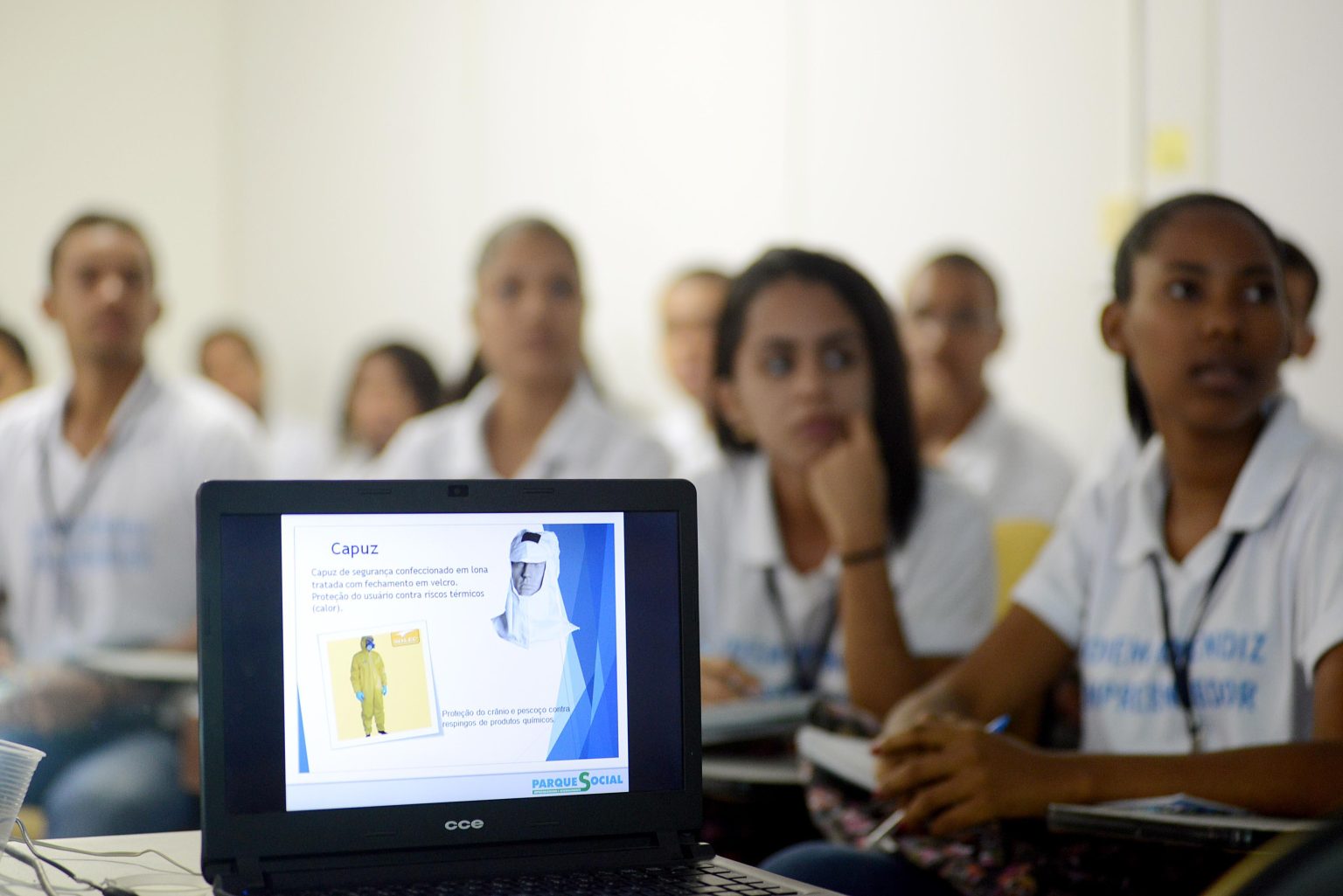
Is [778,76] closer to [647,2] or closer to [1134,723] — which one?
[647,2]

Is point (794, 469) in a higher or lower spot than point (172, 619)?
higher

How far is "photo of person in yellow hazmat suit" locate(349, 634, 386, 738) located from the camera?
1020 mm

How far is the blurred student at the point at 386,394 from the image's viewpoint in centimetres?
446

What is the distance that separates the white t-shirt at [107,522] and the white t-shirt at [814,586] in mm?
1185

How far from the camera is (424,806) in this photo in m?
1.02

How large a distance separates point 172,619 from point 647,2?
312 cm

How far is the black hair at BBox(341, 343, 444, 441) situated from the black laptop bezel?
3.38 meters

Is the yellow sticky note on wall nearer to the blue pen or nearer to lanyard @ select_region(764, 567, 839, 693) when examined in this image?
lanyard @ select_region(764, 567, 839, 693)

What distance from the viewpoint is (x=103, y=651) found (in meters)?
2.71

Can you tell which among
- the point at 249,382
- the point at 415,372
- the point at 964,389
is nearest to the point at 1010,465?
the point at 964,389

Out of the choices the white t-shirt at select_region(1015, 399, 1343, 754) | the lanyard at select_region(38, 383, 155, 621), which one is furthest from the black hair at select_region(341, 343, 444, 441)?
the white t-shirt at select_region(1015, 399, 1343, 754)

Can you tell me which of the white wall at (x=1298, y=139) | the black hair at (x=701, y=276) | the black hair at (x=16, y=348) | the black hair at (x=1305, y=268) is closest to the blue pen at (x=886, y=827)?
the black hair at (x=1305, y=268)

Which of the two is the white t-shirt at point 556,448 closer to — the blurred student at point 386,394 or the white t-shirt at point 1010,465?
the white t-shirt at point 1010,465

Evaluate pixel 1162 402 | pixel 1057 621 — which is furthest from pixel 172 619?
pixel 1162 402
